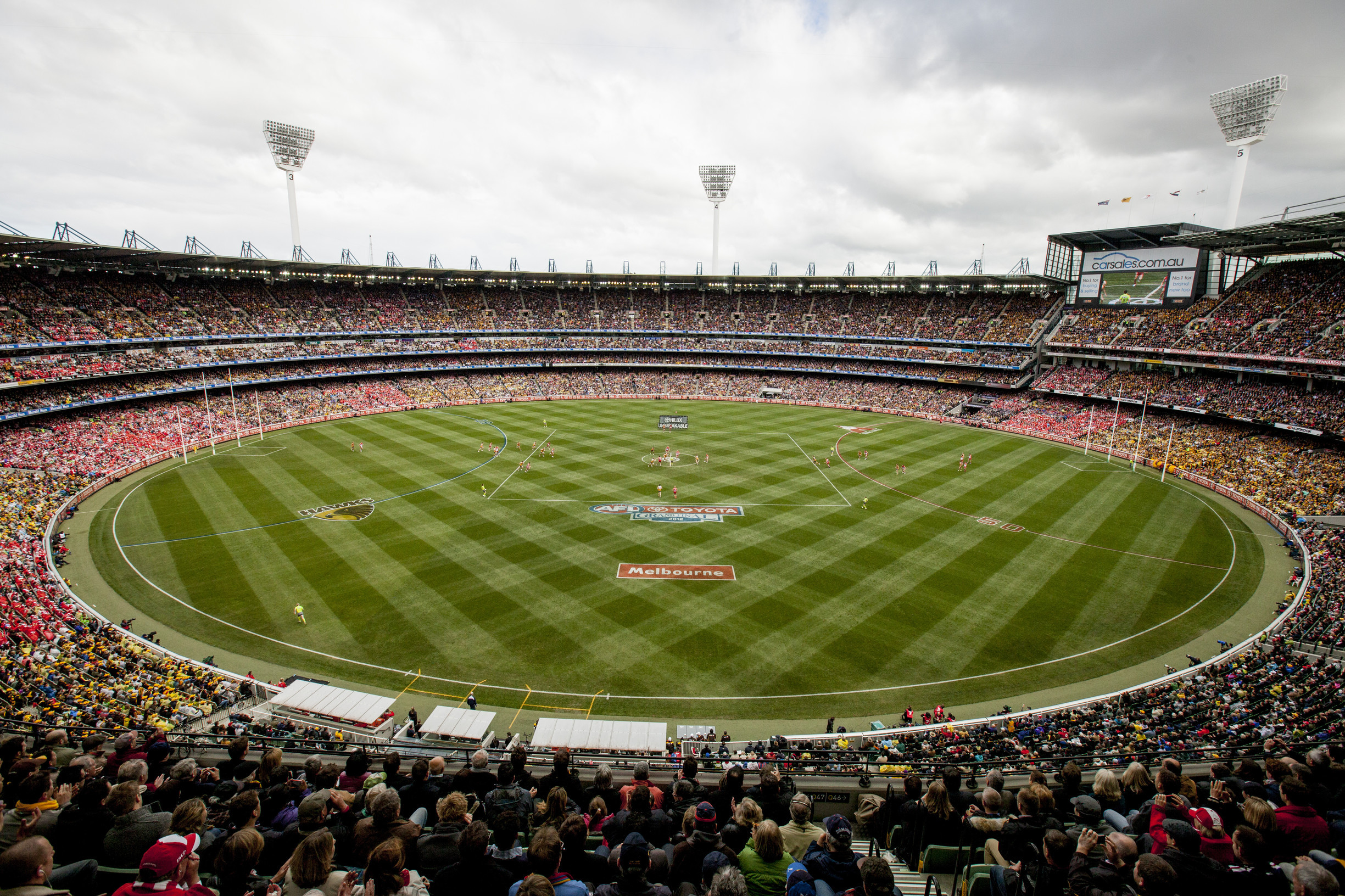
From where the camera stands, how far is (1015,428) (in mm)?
67938

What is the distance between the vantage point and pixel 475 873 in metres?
5.50

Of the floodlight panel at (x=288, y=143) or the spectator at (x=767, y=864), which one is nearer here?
the spectator at (x=767, y=864)

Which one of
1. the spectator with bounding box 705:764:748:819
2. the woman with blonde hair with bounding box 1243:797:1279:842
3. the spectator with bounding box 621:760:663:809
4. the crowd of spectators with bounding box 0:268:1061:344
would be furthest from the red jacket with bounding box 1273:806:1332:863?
the crowd of spectators with bounding box 0:268:1061:344

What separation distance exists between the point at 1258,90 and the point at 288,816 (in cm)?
9188

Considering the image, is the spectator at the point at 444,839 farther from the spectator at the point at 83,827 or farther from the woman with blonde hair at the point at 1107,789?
the woman with blonde hair at the point at 1107,789

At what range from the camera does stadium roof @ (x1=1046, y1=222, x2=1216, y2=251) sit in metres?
65.6

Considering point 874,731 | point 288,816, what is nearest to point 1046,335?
point 874,731

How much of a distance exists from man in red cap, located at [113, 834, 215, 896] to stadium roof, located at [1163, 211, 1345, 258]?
6478 centimetres

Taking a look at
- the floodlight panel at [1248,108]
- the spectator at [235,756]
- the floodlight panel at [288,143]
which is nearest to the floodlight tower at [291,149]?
the floodlight panel at [288,143]

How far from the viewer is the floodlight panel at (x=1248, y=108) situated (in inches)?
2359

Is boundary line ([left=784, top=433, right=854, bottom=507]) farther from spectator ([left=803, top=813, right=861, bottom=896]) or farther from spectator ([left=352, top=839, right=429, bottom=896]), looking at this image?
spectator ([left=352, top=839, right=429, bottom=896])

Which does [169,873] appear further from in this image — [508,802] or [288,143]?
[288,143]

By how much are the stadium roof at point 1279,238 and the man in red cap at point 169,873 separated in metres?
64.8

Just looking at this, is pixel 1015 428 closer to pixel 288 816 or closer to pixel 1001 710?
pixel 1001 710
